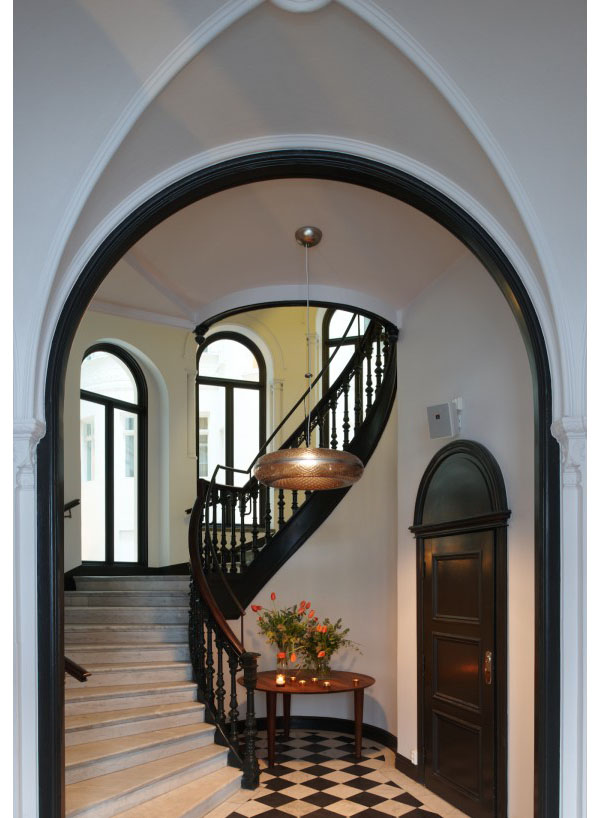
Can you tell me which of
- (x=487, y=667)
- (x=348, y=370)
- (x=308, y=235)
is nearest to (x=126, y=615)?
(x=348, y=370)

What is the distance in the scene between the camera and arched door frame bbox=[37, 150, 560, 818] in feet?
13.6

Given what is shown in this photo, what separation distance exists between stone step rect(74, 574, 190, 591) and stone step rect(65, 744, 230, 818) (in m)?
2.34

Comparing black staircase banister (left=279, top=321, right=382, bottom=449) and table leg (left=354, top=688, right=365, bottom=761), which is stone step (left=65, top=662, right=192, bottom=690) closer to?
table leg (left=354, top=688, right=365, bottom=761)

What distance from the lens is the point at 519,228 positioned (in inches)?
179

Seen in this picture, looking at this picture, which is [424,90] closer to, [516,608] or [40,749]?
[516,608]

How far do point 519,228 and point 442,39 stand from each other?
110 centimetres

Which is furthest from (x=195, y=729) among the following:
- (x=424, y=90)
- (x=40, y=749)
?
(x=424, y=90)

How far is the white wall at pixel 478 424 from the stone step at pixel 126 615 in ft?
7.22

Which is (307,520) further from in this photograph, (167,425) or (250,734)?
(250,734)

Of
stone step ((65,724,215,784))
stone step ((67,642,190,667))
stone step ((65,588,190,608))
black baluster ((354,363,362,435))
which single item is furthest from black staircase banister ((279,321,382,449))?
stone step ((65,724,215,784))

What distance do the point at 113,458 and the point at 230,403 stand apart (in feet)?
7.04

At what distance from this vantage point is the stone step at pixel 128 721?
600 centimetres

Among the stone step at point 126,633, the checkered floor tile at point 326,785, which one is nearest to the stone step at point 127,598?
the stone step at point 126,633

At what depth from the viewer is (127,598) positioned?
818 cm
